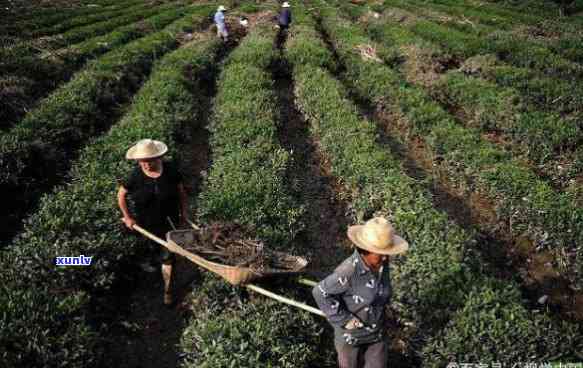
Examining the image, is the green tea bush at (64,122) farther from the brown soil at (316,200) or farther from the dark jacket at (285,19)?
the dark jacket at (285,19)

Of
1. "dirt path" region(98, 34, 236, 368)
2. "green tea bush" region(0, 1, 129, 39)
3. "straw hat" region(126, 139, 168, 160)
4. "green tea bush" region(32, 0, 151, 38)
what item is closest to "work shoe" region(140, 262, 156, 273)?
"dirt path" region(98, 34, 236, 368)

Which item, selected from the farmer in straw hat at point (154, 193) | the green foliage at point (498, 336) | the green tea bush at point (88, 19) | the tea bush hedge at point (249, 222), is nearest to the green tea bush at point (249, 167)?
the tea bush hedge at point (249, 222)

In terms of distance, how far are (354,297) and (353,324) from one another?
0.31m

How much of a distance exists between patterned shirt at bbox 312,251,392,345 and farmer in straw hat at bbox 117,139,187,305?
300cm

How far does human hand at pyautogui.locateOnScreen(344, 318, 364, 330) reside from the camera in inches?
159

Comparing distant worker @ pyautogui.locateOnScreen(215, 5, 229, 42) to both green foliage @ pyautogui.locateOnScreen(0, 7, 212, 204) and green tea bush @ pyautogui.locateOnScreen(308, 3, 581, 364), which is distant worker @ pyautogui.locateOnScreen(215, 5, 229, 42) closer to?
green foliage @ pyautogui.locateOnScreen(0, 7, 212, 204)

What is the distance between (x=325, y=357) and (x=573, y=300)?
186 inches

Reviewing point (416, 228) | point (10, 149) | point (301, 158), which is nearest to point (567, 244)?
point (416, 228)

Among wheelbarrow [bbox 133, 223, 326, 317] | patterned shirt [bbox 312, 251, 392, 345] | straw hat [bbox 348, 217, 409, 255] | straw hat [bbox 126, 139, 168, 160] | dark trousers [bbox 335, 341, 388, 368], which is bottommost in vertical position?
dark trousers [bbox 335, 341, 388, 368]

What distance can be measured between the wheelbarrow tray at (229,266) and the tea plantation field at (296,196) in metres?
0.39

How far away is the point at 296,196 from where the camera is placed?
8.81 meters

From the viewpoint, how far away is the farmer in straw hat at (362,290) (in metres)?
3.88

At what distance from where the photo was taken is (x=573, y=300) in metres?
6.68

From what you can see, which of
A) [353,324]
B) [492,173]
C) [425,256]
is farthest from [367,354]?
[492,173]
